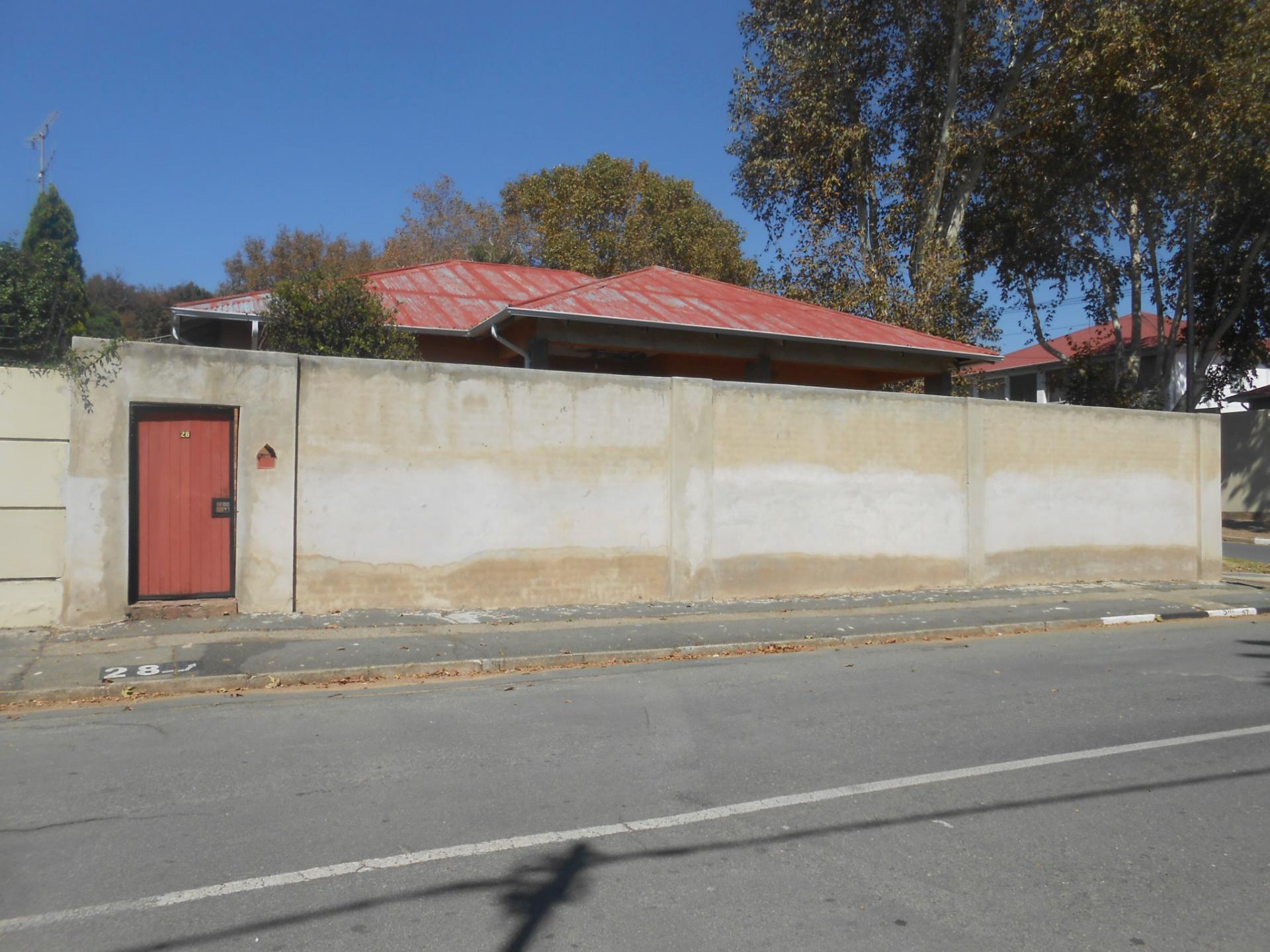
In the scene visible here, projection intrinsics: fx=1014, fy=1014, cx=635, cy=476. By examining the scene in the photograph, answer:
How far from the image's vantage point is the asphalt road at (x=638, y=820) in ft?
13.8

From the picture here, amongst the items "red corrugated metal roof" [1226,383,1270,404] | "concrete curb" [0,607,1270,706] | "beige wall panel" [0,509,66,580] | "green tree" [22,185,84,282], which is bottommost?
"concrete curb" [0,607,1270,706]

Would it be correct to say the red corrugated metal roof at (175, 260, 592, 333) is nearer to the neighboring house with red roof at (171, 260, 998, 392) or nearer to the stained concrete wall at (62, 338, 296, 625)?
the neighboring house with red roof at (171, 260, 998, 392)

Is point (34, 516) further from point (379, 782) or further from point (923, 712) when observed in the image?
point (923, 712)

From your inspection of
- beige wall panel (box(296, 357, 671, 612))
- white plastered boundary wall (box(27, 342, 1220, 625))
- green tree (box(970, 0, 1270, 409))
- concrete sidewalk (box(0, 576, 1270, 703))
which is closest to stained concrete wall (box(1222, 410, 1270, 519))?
green tree (box(970, 0, 1270, 409))

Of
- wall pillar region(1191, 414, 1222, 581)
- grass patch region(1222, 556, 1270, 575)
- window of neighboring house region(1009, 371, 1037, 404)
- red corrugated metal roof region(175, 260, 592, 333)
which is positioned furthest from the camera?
window of neighboring house region(1009, 371, 1037, 404)

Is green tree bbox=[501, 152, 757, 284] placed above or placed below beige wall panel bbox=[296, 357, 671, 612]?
above

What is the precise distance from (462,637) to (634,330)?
6.52 meters

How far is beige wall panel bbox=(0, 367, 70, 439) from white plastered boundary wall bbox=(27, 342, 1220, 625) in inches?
8.6

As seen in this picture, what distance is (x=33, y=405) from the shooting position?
985 cm

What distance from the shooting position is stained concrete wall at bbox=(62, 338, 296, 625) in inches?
392

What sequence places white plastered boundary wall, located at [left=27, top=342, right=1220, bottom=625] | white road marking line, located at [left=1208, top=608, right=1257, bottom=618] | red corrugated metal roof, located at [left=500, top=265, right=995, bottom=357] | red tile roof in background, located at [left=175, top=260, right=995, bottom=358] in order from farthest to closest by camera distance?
red tile roof in background, located at [left=175, top=260, right=995, bottom=358], red corrugated metal roof, located at [left=500, top=265, right=995, bottom=357], white road marking line, located at [left=1208, top=608, right=1257, bottom=618], white plastered boundary wall, located at [left=27, top=342, right=1220, bottom=625]

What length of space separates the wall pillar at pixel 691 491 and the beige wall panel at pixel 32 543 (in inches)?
268

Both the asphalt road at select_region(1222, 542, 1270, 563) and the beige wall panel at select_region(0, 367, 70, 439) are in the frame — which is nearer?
the beige wall panel at select_region(0, 367, 70, 439)

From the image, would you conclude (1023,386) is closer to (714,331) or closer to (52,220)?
(714,331)
